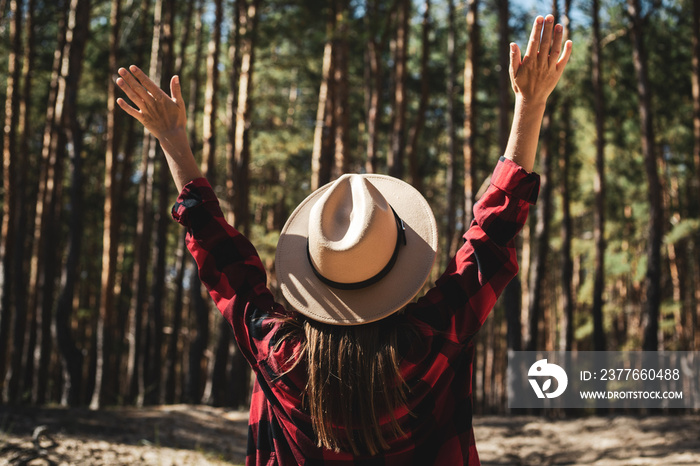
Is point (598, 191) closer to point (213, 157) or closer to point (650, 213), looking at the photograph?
point (650, 213)

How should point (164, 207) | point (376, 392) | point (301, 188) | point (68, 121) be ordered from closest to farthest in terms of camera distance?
1. point (376, 392)
2. point (68, 121)
3. point (164, 207)
4. point (301, 188)

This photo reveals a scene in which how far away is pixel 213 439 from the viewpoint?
934cm

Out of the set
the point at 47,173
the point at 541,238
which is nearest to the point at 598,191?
the point at 541,238

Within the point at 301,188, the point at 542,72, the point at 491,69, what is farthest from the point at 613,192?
the point at 542,72

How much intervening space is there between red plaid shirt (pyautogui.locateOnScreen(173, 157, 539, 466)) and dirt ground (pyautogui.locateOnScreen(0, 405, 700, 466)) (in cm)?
482

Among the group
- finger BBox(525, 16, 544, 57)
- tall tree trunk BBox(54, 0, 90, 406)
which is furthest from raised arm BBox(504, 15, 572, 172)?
tall tree trunk BBox(54, 0, 90, 406)

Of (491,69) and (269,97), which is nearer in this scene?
(491,69)

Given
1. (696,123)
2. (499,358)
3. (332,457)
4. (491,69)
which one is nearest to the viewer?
(332,457)

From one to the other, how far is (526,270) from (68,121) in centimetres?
1933

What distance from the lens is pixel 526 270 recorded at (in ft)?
85.4

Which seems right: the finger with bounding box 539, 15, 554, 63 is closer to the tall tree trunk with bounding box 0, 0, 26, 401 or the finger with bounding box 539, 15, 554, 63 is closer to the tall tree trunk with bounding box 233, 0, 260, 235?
the tall tree trunk with bounding box 0, 0, 26, 401

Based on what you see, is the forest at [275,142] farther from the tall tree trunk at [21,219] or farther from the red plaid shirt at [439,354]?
the red plaid shirt at [439,354]

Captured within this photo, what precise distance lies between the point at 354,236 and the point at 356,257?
6cm

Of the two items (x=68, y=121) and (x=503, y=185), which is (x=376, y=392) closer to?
(x=503, y=185)
